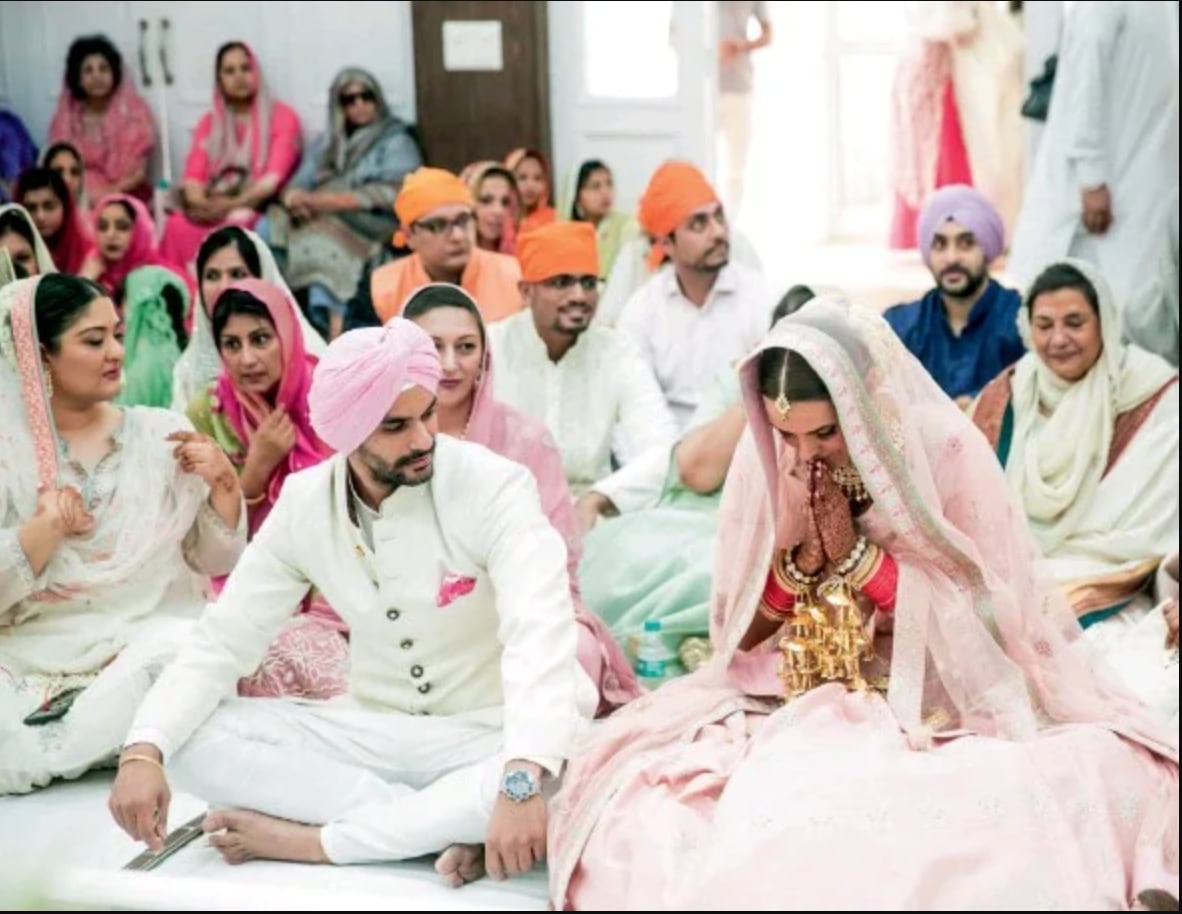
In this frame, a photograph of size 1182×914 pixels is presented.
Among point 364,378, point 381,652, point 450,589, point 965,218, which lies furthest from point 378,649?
point 965,218

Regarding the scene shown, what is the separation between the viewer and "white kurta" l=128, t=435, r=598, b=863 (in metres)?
2.34

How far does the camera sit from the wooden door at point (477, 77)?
6375 mm

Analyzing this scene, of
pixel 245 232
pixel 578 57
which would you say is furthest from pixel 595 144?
pixel 245 232

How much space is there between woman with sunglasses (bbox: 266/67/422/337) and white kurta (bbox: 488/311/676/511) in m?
2.19

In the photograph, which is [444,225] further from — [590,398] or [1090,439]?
[1090,439]

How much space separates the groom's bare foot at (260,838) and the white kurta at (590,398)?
1.56 metres

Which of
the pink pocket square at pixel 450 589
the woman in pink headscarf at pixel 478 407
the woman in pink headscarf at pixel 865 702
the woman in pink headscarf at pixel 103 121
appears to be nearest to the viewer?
the woman in pink headscarf at pixel 865 702

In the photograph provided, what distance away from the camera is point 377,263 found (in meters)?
5.41

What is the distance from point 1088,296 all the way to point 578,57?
3477 millimetres

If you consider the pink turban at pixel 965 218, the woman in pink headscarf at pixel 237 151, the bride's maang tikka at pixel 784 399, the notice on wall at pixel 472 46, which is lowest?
the bride's maang tikka at pixel 784 399

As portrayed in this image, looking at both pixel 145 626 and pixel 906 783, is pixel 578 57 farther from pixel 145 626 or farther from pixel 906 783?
pixel 906 783

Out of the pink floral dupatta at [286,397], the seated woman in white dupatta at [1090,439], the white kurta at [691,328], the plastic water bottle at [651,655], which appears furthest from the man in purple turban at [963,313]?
the pink floral dupatta at [286,397]

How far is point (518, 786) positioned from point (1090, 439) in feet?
5.48

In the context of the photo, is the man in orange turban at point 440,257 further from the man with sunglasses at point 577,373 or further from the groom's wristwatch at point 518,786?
the groom's wristwatch at point 518,786
